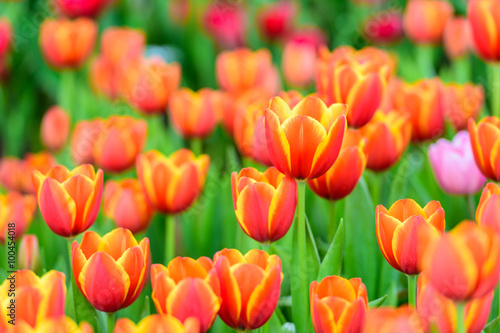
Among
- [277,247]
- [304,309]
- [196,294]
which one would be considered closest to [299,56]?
[277,247]

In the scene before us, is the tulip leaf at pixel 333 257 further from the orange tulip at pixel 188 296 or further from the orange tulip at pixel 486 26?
the orange tulip at pixel 486 26

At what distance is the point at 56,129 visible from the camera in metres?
1.76

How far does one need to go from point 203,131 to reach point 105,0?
1121mm

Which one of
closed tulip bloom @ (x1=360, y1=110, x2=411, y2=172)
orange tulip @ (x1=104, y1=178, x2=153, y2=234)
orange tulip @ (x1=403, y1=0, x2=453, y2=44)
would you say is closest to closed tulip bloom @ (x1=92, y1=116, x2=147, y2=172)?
orange tulip @ (x1=104, y1=178, x2=153, y2=234)

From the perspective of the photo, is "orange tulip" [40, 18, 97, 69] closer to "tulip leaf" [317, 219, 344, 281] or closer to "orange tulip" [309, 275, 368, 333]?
"tulip leaf" [317, 219, 344, 281]

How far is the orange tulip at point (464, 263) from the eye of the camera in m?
0.63

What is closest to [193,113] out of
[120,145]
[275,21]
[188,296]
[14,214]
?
[120,145]

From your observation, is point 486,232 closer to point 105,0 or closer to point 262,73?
point 262,73

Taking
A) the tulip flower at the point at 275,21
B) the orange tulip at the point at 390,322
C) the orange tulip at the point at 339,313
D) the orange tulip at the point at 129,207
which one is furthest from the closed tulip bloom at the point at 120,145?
the tulip flower at the point at 275,21

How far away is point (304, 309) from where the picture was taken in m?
0.96

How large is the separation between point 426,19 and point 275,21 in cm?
71

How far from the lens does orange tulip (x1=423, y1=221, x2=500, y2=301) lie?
63 centimetres

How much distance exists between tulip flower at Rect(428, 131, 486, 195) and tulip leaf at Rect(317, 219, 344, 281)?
13.1 inches

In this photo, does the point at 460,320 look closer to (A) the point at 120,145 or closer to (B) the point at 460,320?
(B) the point at 460,320
